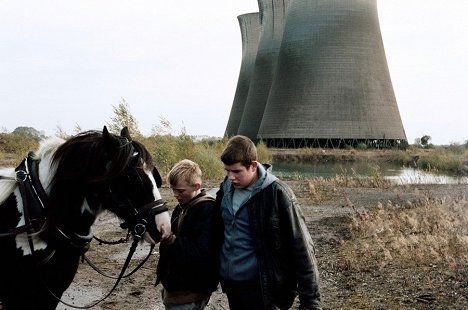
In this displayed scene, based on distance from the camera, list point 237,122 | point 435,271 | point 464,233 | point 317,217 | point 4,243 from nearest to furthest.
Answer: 1. point 4,243
2. point 435,271
3. point 464,233
4. point 317,217
5. point 237,122

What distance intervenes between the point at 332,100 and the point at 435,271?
27.8 metres

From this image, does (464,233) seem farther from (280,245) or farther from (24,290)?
(24,290)

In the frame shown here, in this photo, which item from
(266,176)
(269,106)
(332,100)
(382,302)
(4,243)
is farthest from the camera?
(269,106)

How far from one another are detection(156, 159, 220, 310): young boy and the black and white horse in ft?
0.76

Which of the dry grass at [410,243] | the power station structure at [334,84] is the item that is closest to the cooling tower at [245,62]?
the power station structure at [334,84]

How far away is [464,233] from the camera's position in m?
5.58

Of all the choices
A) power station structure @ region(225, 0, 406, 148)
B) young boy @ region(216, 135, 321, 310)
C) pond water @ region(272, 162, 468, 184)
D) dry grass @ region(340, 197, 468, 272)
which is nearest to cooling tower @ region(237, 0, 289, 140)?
power station structure @ region(225, 0, 406, 148)

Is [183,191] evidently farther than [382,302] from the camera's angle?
No

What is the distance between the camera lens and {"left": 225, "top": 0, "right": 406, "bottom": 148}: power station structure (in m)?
31.7

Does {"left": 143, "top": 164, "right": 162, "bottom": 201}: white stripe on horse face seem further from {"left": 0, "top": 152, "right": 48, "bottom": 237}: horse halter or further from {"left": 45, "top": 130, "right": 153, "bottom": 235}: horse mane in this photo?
{"left": 0, "top": 152, "right": 48, "bottom": 237}: horse halter

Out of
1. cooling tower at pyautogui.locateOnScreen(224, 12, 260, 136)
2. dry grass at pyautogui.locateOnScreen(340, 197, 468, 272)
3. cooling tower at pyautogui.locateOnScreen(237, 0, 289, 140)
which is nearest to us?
dry grass at pyautogui.locateOnScreen(340, 197, 468, 272)

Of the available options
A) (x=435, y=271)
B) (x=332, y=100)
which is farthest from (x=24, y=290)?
(x=332, y=100)

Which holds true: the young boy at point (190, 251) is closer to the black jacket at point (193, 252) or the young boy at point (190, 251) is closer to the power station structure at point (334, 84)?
the black jacket at point (193, 252)

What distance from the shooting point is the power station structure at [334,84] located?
104ft
